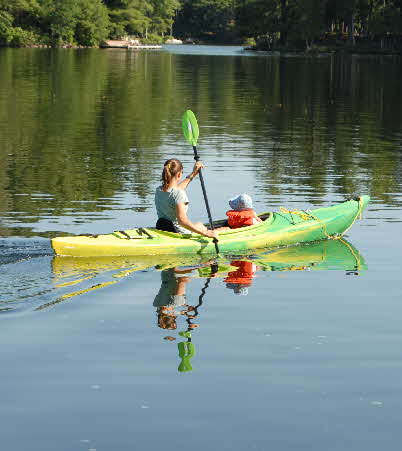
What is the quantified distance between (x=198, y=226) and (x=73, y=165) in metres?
9.86

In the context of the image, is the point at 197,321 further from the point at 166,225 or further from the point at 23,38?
the point at 23,38

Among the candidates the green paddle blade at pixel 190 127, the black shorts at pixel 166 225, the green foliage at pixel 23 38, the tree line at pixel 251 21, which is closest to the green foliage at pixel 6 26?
the tree line at pixel 251 21

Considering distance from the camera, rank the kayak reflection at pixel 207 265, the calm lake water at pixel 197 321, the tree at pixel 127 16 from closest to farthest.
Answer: the calm lake water at pixel 197 321 → the kayak reflection at pixel 207 265 → the tree at pixel 127 16

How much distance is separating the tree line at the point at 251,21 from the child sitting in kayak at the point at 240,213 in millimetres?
105155

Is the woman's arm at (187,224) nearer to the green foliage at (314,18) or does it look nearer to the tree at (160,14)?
the green foliage at (314,18)

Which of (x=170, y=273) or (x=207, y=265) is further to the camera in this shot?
(x=207, y=265)

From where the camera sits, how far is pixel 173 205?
1345 cm

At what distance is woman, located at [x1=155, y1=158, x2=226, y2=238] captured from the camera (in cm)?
1314

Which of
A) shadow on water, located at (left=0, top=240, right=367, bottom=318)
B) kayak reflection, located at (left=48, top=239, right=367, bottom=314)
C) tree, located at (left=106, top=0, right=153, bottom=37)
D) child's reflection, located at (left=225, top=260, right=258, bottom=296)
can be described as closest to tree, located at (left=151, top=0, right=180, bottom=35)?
tree, located at (left=106, top=0, right=153, bottom=37)

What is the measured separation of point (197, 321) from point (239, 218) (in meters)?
4.15

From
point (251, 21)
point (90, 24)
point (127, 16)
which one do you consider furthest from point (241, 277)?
point (127, 16)

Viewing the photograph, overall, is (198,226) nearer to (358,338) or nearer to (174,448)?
(358,338)

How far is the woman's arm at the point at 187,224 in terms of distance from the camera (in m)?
13.4

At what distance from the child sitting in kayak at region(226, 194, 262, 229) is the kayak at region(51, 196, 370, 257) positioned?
6.8 inches
